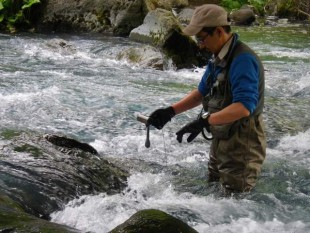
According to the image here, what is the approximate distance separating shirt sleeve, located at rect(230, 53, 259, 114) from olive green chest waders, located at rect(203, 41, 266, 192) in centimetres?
16

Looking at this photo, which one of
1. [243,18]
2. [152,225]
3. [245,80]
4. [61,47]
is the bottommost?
[61,47]

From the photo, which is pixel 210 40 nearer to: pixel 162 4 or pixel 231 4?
pixel 162 4

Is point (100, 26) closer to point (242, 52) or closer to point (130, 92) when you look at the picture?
point (130, 92)

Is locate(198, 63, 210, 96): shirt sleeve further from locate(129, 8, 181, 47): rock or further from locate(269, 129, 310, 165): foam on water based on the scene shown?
locate(129, 8, 181, 47): rock

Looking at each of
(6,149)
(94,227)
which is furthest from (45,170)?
(94,227)

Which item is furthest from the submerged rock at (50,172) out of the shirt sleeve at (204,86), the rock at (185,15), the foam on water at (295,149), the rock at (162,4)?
the rock at (185,15)

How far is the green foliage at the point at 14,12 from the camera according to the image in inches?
726

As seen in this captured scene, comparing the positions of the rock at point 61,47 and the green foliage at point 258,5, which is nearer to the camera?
the rock at point 61,47

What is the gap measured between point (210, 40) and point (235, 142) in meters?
0.95

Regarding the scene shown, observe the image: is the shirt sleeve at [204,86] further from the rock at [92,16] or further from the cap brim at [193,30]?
the rock at [92,16]

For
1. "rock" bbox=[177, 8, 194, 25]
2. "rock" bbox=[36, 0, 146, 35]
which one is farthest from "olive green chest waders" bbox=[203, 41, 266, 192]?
"rock" bbox=[177, 8, 194, 25]

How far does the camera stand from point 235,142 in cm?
445

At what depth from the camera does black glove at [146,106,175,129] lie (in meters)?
4.44

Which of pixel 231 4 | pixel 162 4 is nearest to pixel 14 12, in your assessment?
pixel 162 4
